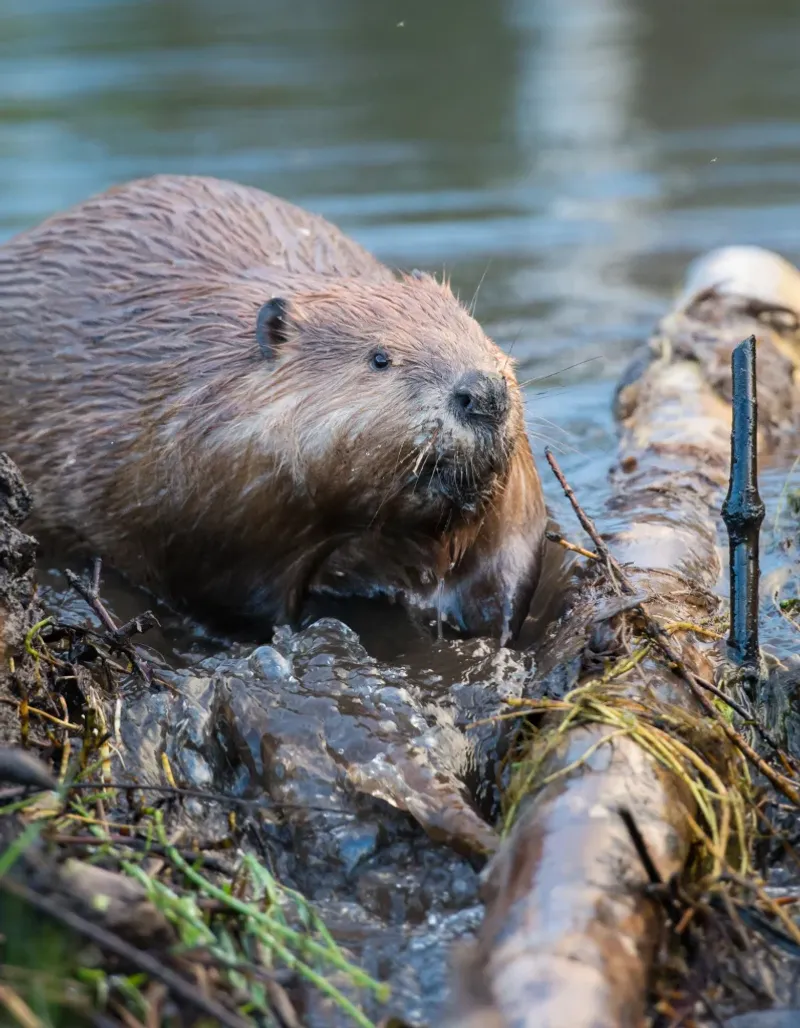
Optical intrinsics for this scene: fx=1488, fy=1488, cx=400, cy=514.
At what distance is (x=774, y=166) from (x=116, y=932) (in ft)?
28.0

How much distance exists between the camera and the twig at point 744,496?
3.01 meters

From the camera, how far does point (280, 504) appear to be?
12.3ft

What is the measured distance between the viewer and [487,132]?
36.6ft

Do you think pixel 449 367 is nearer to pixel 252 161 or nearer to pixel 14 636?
pixel 14 636

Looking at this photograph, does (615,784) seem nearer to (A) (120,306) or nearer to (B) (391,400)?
(B) (391,400)

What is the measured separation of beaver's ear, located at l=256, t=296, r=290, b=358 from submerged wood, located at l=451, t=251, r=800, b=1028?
978mm

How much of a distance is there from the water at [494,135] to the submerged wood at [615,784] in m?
0.25

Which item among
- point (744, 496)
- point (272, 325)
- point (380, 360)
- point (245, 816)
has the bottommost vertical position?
point (245, 816)

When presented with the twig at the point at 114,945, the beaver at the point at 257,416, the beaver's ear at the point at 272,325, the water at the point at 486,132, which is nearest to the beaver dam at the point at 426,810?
the twig at the point at 114,945

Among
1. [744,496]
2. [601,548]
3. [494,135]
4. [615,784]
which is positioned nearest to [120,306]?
[601,548]

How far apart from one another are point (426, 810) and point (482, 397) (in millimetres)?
992

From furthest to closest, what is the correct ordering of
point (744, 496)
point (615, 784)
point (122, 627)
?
point (122, 627), point (744, 496), point (615, 784)

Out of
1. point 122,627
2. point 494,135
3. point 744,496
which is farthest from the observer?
point 494,135

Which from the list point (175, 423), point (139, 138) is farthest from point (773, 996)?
point (139, 138)
